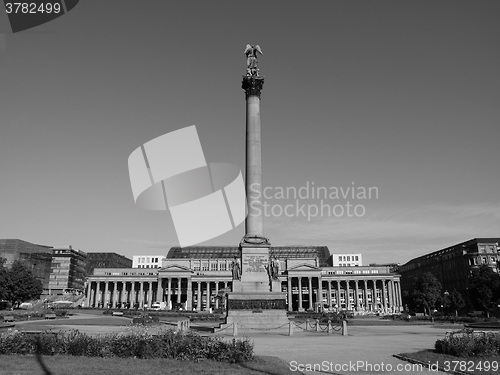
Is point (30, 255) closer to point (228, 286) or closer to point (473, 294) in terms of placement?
point (228, 286)

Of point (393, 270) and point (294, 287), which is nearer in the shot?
point (294, 287)

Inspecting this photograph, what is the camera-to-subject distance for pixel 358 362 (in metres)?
19.6

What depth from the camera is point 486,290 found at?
9356cm

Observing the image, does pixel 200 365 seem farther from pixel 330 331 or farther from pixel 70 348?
pixel 330 331

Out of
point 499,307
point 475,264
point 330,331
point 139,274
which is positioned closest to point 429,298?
point 499,307

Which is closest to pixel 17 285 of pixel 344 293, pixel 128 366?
pixel 128 366

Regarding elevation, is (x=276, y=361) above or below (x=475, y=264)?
below

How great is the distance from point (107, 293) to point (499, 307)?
149917 mm

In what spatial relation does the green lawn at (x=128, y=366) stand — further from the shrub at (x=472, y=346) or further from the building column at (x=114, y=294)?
the building column at (x=114, y=294)

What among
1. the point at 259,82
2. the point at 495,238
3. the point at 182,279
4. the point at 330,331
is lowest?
the point at 330,331

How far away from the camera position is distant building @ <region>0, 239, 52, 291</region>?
167 meters

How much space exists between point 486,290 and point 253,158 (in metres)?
73.5

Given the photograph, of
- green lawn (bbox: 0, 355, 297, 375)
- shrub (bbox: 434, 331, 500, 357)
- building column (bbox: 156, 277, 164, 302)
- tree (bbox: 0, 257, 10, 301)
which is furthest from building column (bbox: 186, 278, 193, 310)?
shrub (bbox: 434, 331, 500, 357)

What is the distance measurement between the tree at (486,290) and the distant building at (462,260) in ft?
82.3
